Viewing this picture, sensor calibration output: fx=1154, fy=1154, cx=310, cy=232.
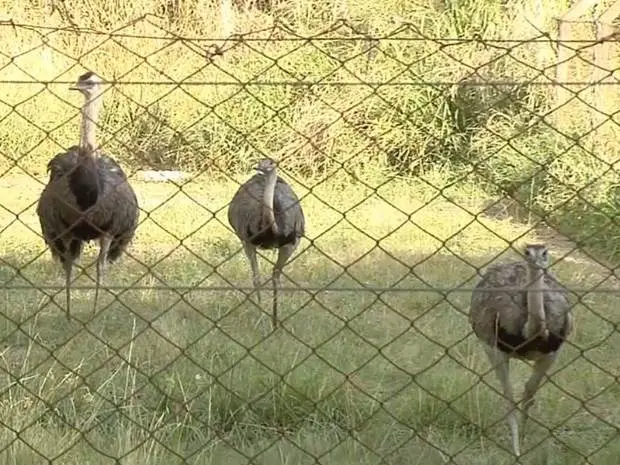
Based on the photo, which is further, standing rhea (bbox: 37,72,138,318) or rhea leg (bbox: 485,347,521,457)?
standing rhea (bbox: 37,72,138,318)

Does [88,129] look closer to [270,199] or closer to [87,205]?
[87,205]

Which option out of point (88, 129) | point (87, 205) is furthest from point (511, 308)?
point (87, 205)

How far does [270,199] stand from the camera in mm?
5992

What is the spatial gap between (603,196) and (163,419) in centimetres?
431

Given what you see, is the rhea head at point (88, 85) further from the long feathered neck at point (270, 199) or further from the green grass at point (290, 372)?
the long feathered neck at point (270, 199)

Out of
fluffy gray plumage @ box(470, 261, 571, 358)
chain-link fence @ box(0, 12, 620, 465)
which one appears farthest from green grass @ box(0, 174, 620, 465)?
fluffy gray plumage @ box(470, 261, 571, 358)

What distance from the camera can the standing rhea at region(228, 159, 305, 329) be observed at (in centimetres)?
604

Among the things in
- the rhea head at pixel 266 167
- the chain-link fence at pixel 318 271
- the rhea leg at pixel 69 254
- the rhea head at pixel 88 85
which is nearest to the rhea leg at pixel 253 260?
the chain-link fence at pixel 318 271

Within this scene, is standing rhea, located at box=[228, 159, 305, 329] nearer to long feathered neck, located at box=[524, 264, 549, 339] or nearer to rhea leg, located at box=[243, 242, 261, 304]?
rhea leg, located at box=[243, 242, 261, 304]

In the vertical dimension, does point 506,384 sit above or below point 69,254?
above

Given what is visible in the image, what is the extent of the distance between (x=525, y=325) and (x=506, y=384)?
22cm

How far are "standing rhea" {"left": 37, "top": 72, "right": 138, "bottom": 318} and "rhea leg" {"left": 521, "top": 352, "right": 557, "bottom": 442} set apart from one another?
2.35 m

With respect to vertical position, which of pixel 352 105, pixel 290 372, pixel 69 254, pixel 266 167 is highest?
pixel 290 372

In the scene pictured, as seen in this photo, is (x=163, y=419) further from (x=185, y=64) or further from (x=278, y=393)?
(x=185, y=64)
